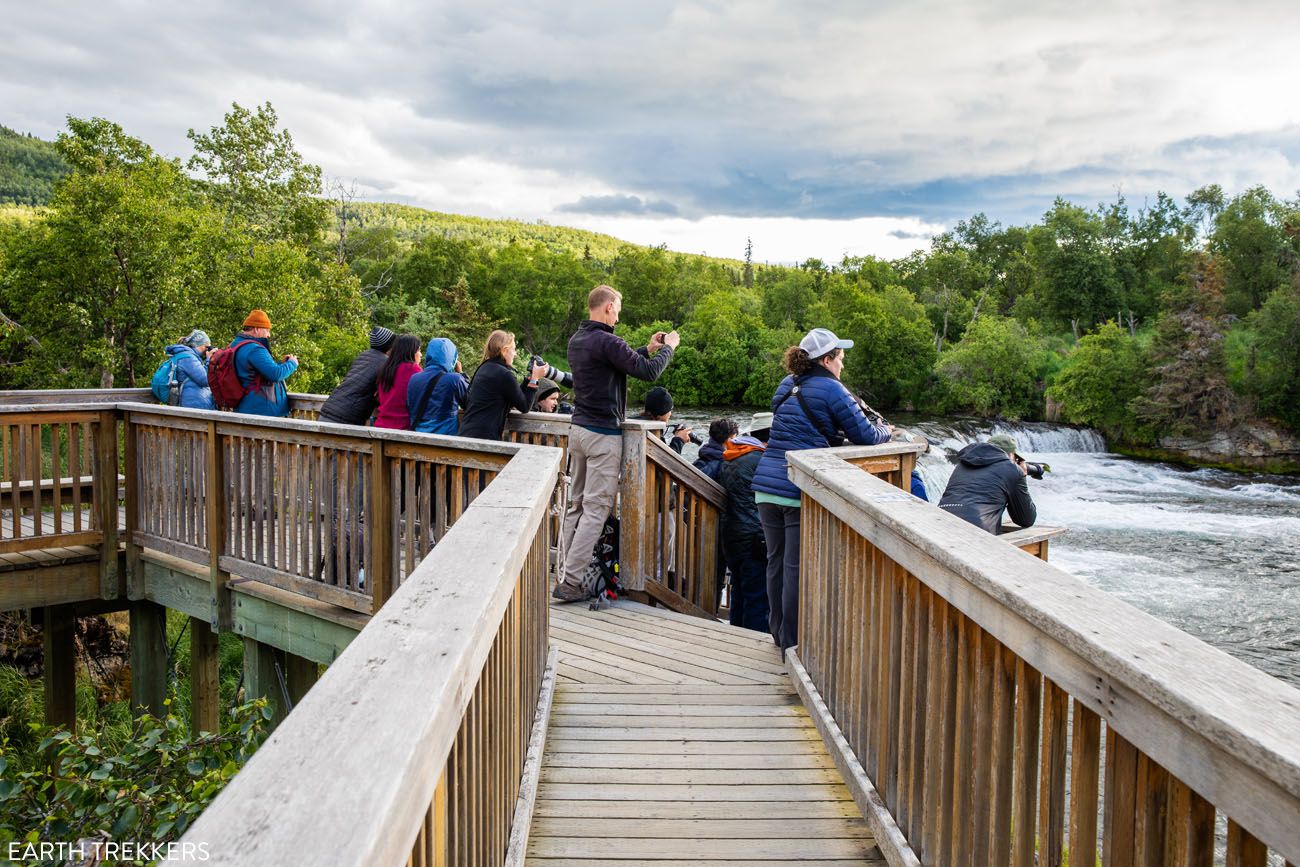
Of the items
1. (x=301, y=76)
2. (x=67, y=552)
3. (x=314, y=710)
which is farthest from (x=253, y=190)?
(x=314, y=710)

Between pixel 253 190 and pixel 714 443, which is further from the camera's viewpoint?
pixel 253 190

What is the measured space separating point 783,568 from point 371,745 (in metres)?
3.91

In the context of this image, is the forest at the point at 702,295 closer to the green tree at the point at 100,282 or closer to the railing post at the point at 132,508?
the green tree at the point at 100,282

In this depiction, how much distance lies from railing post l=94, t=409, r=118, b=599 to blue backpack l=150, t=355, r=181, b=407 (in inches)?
71.5

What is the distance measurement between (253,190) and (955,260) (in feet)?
158

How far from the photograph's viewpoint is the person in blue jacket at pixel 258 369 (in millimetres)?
7496

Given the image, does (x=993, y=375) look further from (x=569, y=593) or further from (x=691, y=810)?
(x=691, y=810)

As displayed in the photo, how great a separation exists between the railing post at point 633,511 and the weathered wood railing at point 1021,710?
99.9 inches

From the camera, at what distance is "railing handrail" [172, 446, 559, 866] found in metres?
0.91

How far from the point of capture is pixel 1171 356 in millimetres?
31031

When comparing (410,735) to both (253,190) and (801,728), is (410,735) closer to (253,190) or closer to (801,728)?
(801,728)

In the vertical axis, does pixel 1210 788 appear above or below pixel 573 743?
above

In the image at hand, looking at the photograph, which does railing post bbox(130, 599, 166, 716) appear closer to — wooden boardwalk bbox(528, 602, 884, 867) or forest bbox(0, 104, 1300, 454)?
wooden boardwalk bbox(528, 602, 884, 867)

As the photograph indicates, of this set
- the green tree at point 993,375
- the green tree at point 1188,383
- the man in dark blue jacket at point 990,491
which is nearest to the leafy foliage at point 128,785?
the man in dark blue jacket at point 990,491
